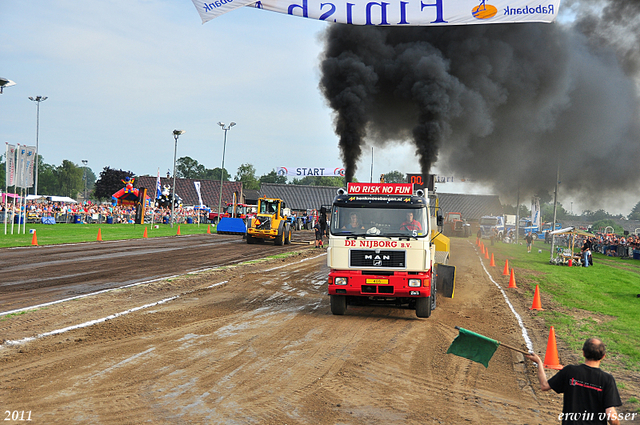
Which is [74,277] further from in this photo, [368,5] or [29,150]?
[29,150]

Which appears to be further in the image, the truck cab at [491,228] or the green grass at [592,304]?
the truck cab at [491,228]

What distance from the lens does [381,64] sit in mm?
24125

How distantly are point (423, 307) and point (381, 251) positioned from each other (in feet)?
5.01

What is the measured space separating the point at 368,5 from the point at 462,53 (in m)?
11.0

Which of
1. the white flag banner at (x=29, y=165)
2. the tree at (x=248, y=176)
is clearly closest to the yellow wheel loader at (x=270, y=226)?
the white flag banner at (x=29, y=165)

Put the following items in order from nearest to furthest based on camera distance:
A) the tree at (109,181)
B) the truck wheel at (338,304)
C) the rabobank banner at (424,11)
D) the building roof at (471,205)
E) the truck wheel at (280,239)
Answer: the truck wheel at (338,304) < the rabobank banner at (424,11) < the truck wheel at (280,239) < the building roof at (471,205) < the tree at (109,181)

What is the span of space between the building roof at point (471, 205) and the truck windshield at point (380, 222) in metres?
70.4

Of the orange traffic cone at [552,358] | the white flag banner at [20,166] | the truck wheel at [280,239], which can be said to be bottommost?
the orange traffic cone at [552,358]

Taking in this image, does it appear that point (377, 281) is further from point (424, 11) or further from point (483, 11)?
point (483, 11)

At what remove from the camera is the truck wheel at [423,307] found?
10461 mm

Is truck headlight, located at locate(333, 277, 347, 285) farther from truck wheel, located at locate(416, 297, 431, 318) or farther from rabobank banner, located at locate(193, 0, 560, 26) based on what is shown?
rabobank banner, located at locate(193, 0, 560, 26)

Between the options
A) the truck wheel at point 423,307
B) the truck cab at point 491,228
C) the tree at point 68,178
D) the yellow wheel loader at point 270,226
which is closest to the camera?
the truck wheel at point 423,307

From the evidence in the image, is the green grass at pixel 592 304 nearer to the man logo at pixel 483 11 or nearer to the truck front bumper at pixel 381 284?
the truck front bumper at pixel 381 284

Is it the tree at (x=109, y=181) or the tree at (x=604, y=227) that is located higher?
the tree at (x=109, y=181)
